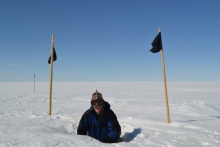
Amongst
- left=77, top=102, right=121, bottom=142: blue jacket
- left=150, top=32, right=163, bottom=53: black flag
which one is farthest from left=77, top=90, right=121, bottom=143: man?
left=150, top=32, right=163, bottom=53: black flag

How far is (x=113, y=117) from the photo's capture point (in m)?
3.40

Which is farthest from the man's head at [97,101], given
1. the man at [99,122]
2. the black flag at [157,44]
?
the black flag at [157,44]

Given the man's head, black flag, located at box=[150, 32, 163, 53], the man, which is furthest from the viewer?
black flag, located at box=[150, 32, 163, 53]

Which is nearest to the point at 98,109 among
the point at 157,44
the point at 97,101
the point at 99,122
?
the point at 97,101

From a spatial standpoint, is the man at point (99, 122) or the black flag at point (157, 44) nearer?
the man at point (99, 122)

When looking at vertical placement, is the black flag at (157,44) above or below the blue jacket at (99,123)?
above

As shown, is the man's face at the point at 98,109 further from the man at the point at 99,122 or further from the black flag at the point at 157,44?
Answer: the black flag at the point at 157,44

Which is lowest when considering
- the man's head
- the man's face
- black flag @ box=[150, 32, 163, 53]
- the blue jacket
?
the blue jacket

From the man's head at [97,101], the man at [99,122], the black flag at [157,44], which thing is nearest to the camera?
the man's head at [97,101]

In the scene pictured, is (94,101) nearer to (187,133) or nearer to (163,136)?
(163,136)

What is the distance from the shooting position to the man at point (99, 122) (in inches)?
131

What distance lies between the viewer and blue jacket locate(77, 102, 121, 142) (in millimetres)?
3383

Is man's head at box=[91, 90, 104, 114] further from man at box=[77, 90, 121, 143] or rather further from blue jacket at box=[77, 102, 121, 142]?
blue jacket at box=[77, 102, 121, 142]

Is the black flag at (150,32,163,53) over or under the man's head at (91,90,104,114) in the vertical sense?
over
